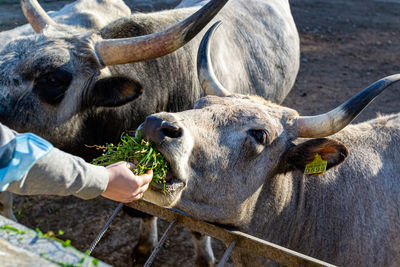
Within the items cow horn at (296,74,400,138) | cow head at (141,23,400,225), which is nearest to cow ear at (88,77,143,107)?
cow head at (141,23,400,225)

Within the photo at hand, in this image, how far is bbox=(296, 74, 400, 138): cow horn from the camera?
9.27ft

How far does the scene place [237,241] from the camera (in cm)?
286

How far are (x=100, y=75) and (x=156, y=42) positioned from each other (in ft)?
2.10

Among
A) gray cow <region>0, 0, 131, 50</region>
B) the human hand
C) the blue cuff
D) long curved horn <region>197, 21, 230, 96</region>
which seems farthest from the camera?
gray cow <region>0, 0, 131, 50</region>

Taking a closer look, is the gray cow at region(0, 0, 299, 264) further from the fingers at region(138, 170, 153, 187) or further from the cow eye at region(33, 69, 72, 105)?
the fingers at region(138, 170, 153, 187)

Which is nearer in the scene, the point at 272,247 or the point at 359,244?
the point at 272,247

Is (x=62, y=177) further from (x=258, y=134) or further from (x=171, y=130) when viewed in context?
(x=258, y=134)

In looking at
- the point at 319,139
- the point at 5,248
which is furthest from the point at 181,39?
the point at 5,248

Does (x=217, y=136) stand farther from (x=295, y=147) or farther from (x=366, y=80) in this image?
(x=366, y=80)

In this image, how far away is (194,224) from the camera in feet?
9.83

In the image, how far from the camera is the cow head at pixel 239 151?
9.12 feet

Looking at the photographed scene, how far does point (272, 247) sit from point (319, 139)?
0.82 metres

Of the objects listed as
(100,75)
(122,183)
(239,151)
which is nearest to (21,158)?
(122,183)

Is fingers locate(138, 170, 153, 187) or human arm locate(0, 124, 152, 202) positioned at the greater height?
human arm locate(0, 124, 152, 202)
